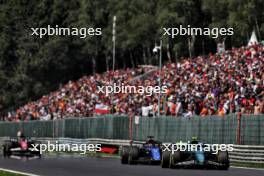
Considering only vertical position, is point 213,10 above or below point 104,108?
above

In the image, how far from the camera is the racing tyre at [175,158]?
25625 mm

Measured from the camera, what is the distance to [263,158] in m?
28.1

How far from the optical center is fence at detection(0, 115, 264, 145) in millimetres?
29000

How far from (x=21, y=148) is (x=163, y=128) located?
5.59 metres

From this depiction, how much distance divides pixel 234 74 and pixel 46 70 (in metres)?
45.2

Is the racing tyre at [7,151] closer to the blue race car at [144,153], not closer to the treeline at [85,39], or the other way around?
the blue race car at [144,153]

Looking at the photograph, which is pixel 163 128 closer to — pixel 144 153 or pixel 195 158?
pixel 144 153

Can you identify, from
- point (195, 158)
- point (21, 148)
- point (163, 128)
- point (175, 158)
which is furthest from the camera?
point (21, 148)

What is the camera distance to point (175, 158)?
25625 mm

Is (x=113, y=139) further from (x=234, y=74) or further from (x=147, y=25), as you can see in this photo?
(x=147, y=25)

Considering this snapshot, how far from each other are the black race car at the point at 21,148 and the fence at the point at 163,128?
15.3 ft

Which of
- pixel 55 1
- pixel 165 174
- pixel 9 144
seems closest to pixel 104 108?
pixel 9 144

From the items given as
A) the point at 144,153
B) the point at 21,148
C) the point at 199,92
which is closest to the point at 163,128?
the point at 199,92

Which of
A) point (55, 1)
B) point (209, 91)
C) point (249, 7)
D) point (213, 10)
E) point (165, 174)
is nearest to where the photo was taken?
point (165, 174)
